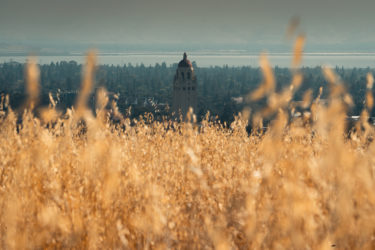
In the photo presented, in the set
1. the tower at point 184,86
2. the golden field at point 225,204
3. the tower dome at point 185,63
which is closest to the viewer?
the golden field at point 225,204

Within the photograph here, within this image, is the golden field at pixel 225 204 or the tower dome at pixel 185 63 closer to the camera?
the golden field at pixel 225 204

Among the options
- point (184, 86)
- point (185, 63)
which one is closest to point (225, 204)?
point (185, 63)

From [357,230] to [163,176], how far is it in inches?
80.2

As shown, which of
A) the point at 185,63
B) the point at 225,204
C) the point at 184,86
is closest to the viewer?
the point at 225,204

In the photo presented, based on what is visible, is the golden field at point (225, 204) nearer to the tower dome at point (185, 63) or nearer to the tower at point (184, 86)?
the tower dome at point (185, 63)

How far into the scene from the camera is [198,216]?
9.70 ft

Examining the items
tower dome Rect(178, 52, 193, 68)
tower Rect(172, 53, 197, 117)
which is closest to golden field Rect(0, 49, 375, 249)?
tower dome Rect(178, 52, 193, 68)

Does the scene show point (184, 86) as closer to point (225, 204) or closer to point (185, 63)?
point (185, 63)

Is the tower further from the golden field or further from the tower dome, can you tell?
the golden field

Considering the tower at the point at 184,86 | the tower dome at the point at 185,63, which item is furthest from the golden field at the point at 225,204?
the tower at the point at 184,86

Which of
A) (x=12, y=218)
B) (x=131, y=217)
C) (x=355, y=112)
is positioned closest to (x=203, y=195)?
(x=131, y=217)

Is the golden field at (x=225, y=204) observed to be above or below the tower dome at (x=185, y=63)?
below

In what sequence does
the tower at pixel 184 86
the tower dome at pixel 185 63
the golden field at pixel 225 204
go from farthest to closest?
the tower at pixel 184 86
the tower dome at pixel 185 63
the golden field at pixel 225 204

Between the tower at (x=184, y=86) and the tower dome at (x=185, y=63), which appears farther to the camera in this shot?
the tower at (x=184, y=86)
